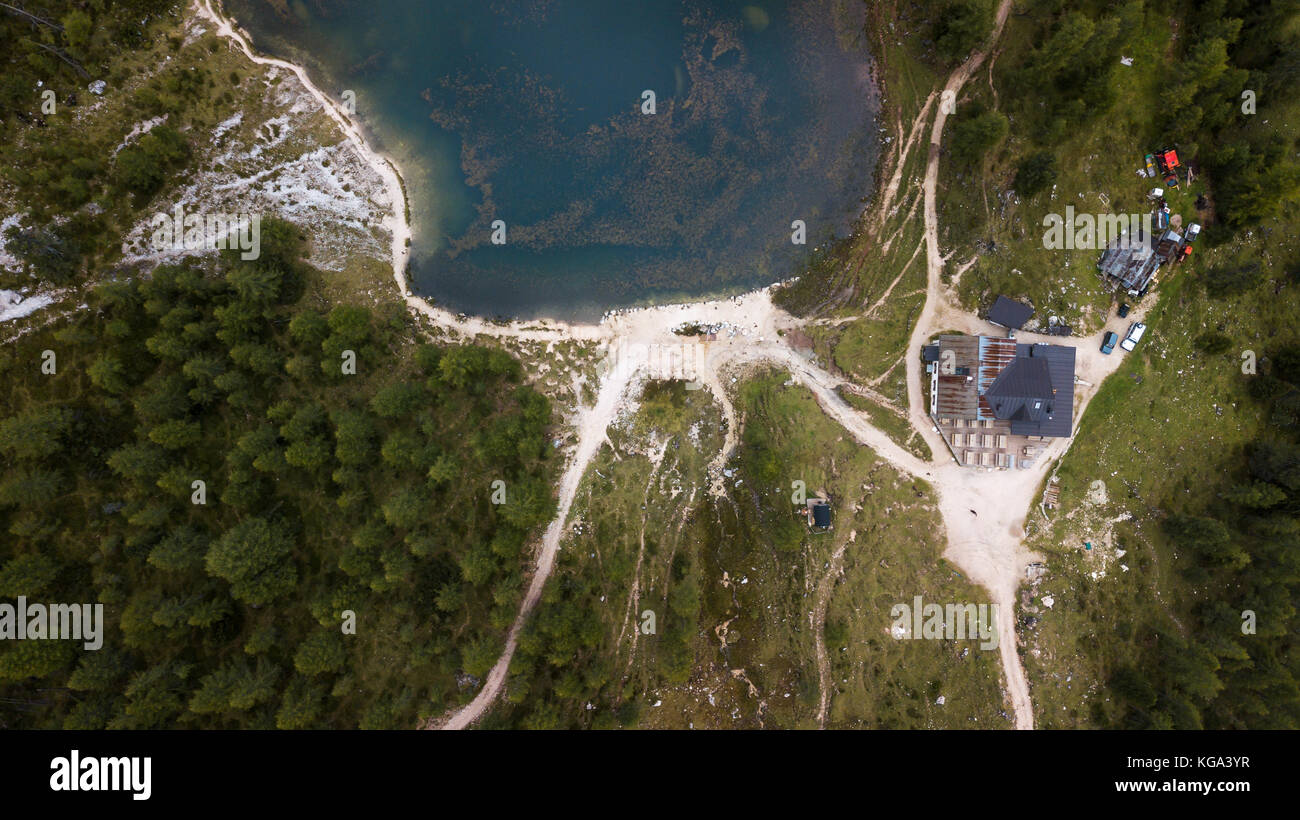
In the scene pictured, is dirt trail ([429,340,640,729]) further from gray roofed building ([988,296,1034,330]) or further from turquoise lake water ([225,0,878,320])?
gray roofed building ([988,296,1034,330])

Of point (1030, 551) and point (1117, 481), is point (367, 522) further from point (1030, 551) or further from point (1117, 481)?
point (1117, 481)

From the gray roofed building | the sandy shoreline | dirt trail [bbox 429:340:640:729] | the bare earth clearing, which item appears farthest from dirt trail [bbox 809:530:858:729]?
dirt trail [bbox 429:340:640:729]

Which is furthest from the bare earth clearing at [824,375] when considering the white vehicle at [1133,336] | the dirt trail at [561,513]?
the white vehicle at [1133,336]

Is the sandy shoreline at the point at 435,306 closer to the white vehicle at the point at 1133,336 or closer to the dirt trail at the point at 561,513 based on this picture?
the dirt trail at the point at 561,513

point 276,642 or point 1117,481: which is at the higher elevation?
point 1117,481

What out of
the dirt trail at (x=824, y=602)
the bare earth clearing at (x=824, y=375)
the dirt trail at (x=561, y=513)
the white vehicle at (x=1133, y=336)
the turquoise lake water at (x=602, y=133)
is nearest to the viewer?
the dirt trail at (x=561, y=513)

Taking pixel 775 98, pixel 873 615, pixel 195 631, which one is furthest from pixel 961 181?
pixel 195 631
